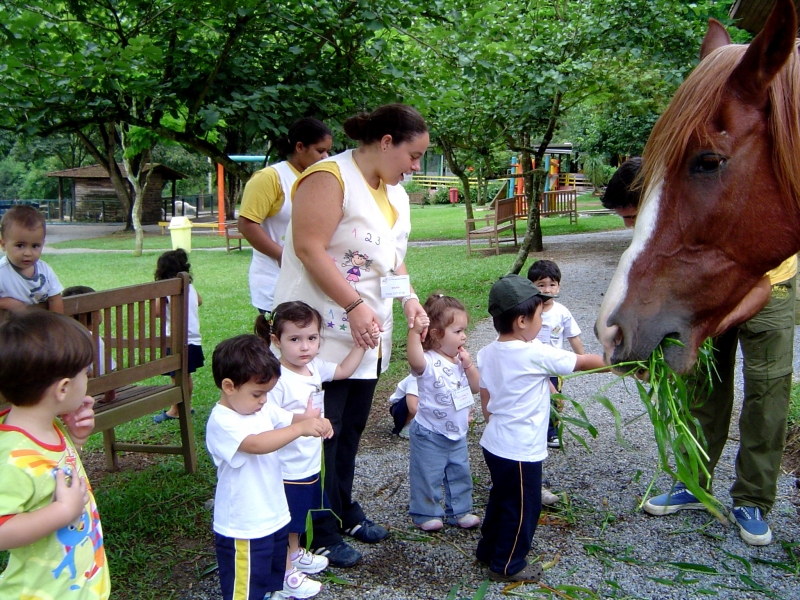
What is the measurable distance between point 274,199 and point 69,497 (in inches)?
97.7

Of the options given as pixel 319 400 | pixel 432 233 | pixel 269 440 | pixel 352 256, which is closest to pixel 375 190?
pixel 352 256

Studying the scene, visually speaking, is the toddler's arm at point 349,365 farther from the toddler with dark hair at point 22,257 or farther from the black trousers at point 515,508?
the toddler with dark hair at point 22,257

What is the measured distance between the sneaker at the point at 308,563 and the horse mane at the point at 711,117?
6.65ft

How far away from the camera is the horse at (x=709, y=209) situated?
5.95 feet

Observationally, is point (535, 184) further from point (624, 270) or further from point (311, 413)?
point (624, 270)

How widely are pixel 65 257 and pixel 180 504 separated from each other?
17.3m

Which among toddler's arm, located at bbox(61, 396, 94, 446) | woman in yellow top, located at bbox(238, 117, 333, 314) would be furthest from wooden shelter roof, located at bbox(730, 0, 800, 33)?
toddler's arm, located at bbox(61, 396, 94, 446)

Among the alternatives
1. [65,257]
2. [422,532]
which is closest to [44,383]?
[422,532]

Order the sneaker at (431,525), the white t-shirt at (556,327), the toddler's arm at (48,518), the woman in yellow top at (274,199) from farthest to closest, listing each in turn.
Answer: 1. the white t-shirt at (556,327)
2. the woman in yellow top at (274,199)
3. the sneaker at (431,525)
4. the toddler's arm at (48,518)

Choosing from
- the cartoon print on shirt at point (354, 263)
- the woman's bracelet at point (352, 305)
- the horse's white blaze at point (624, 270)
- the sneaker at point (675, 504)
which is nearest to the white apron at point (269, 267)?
the cartoon print on shirt at point (354, 263)

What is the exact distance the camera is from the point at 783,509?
3.38m

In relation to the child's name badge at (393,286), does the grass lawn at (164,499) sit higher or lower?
lower

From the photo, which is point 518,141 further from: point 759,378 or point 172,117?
point 759,378

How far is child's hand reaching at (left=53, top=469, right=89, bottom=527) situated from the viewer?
1.75 metres
